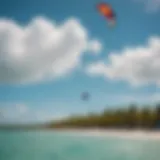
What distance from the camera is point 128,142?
1324 millimetres

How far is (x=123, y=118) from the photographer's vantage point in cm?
135

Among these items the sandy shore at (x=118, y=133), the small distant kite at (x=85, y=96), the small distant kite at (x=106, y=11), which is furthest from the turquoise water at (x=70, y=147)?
the small distant kite at (x=106, y=11)

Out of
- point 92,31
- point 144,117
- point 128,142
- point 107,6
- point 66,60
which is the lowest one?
point 128,142

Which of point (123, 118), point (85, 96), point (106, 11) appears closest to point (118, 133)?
point (123, 118)

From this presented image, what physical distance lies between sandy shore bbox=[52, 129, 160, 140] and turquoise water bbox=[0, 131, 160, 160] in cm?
2

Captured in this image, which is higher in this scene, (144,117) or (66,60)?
(66,60)

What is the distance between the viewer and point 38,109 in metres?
1.35

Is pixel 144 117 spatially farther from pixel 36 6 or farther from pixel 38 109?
pixel 36 6

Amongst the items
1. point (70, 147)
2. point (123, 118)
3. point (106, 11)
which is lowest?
point (70, 147)

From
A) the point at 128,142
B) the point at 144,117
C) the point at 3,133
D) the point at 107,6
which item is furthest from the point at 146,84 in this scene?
the point at 3,133

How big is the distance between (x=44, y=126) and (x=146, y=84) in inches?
18.1

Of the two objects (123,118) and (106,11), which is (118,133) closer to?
(123,118)

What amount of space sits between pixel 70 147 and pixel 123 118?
25 centimetres

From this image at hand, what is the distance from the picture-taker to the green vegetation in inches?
52.6
